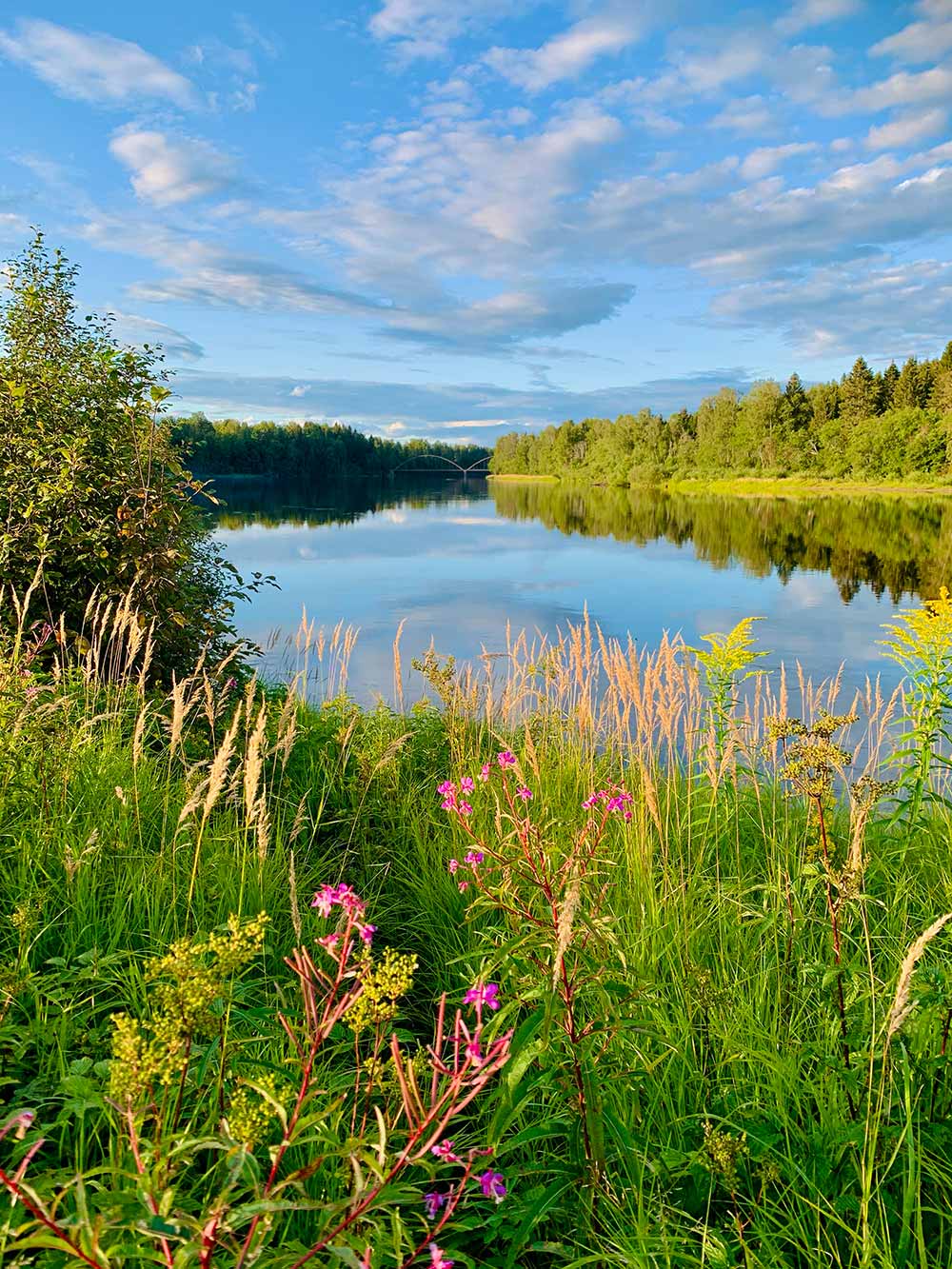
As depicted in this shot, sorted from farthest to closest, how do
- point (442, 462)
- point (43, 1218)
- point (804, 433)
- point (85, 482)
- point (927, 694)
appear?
point (442, 462)
point (804, 433)
point (85, 482)
point (927, 694)
point (43, 1218)

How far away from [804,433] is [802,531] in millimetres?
39877

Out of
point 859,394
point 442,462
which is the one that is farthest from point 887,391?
point 442,462

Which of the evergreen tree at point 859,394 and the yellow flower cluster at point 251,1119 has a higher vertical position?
the evergreen tree at point 859,394

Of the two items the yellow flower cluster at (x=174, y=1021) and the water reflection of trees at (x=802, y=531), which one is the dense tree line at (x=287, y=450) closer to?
→ the water reflection of trees at (x=802, y=531)

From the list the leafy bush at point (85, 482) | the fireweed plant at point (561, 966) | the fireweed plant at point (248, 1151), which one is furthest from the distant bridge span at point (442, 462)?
the fireweed plant at point (248, 1151)

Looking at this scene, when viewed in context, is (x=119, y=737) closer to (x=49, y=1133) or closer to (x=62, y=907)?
(x=62, y=907)

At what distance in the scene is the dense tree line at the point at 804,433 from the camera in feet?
183

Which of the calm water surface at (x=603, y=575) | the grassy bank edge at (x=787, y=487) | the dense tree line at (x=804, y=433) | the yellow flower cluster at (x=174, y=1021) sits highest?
the dense tree line at (x=804, y=433)

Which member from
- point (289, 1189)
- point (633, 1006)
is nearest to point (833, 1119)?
point (633, 1006)

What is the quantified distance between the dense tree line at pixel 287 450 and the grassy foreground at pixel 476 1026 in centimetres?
7964

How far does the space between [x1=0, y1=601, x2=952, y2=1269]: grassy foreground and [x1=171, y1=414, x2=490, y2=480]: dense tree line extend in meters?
79.6

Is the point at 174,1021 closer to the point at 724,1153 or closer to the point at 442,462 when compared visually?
the point at 724,1153

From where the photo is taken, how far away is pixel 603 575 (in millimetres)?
26484

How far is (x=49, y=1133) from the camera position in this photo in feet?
6.91
